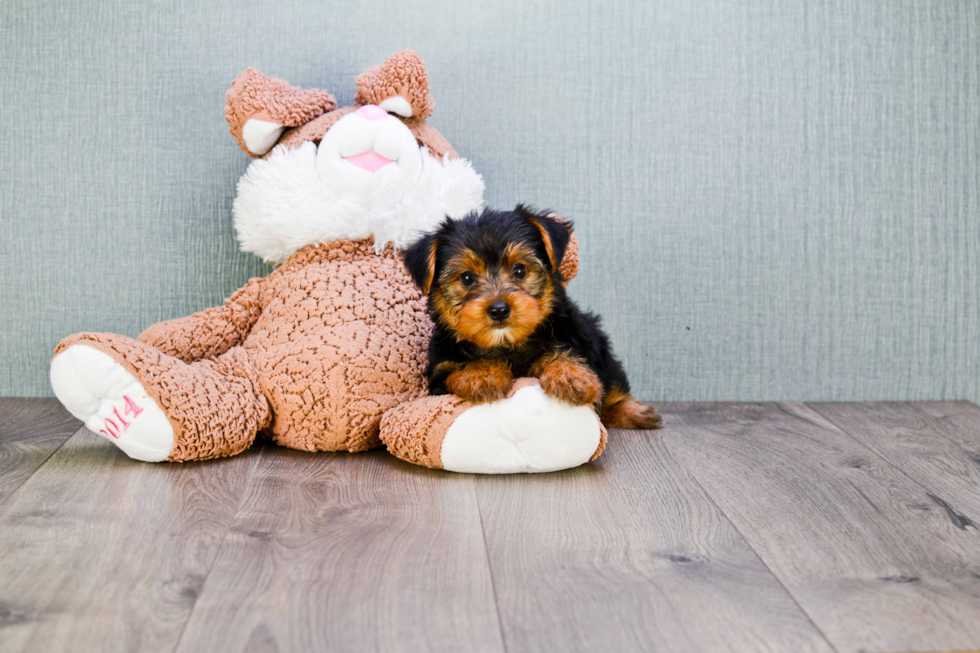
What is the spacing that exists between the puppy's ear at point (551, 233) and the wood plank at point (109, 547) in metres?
0.96

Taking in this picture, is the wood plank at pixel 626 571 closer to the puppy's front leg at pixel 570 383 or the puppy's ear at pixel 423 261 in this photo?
the puppy's front leg at pixel 570 383

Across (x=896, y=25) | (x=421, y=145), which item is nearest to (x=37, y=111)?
(x=421, y=145)

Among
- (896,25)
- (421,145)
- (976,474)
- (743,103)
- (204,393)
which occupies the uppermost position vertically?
(896,25)

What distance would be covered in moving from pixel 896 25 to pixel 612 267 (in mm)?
1344

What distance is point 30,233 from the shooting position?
2.80 metres

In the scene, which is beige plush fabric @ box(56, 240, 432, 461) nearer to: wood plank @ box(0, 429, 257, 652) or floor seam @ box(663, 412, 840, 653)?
wood plank @ box(0, 429, 257, 652)

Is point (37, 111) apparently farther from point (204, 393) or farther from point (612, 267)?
point (612, 267)

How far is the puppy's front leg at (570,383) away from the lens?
195 centimetres

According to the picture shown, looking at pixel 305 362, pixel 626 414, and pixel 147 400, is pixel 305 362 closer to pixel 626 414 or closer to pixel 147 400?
pixel 147 400

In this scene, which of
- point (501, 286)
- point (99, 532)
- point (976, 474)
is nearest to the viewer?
point (99, 532)

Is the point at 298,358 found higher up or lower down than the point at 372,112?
lower down

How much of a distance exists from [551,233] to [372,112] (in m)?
0.74

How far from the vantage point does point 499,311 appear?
6.29 feet

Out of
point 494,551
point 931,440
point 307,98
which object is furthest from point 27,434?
point 931,440
